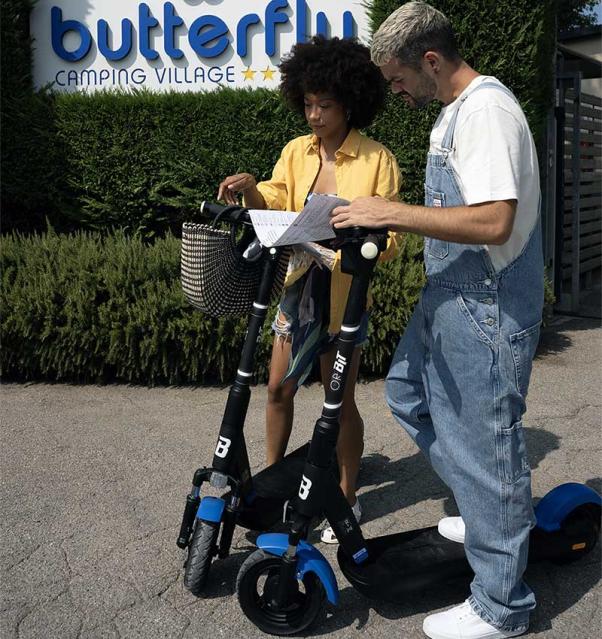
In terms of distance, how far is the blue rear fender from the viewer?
315 cm

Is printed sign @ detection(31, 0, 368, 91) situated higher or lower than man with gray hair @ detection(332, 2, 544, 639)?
higher

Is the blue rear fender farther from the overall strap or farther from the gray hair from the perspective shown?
the gray hair

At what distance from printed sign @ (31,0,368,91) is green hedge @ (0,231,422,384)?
7.54 feet

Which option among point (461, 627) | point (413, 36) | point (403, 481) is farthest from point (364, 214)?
point (403, 481)

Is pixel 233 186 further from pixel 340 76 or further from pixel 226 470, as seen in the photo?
pixel 226 470

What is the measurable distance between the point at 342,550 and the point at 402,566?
221 mm

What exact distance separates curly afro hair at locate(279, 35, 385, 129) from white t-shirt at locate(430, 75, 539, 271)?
94 cm

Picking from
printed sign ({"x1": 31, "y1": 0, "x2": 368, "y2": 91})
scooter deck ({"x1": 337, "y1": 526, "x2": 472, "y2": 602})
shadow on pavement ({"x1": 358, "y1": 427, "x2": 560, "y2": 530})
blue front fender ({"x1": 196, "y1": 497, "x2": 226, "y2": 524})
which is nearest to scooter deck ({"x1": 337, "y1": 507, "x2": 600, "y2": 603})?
scooter deck ({"x1": 337, "y1": 526, "x2": 472, "y2": 602})

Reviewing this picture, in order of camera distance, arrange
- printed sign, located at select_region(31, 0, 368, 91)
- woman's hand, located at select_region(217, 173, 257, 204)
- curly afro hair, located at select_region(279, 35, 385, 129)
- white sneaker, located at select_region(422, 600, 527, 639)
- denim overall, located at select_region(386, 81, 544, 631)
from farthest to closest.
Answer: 1. printed sign, located at select_region(31, 0, 368, 91)
2. curly afro hair, located at select_region(279, 35, 385, 129)
3. woman's hand, located at select_region(217, 173, 257, 204)
4. white sneaker, located at select_region(422, 600, 527, 639)
5. denim overall, located at select_region(386, 81, 544, 631)

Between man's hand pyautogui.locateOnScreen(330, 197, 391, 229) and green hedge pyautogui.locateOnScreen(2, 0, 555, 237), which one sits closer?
man's hand pyautogui.locateOnScreen(330, 197, 391, 229)

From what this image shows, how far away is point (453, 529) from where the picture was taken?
315cm

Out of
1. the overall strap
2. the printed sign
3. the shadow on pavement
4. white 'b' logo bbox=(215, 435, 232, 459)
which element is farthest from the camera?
the printed sign

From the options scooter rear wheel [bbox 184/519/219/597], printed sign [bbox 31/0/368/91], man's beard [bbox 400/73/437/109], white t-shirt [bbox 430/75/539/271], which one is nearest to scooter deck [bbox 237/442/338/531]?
scooter rear wheel [bbox 184/519/219/597]

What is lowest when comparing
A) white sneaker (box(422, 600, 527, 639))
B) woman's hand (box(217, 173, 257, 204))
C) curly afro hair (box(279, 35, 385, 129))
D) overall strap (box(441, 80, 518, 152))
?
white sneaker (box(422, 600, 527, 639))
